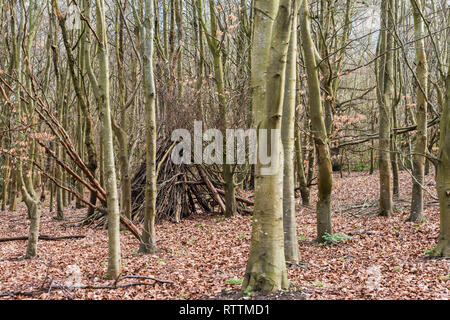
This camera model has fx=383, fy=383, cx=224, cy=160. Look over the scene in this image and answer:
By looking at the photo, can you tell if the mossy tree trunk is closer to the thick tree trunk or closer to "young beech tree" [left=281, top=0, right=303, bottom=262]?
"young beech tree" [left=281, top=0, right=303, bottom=262]

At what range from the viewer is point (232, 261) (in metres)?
6.20

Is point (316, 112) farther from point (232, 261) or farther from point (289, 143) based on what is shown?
point (232, 261)

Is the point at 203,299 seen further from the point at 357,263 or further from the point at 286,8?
the point at 286,8

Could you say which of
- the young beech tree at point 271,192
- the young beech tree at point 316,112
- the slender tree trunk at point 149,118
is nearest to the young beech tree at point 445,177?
the young beech tree at point 316,112

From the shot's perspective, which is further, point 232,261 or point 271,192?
point 232,261

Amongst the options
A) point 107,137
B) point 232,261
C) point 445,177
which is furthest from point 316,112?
point 107,137

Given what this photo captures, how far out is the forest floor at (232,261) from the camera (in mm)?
4410

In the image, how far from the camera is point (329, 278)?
489cm

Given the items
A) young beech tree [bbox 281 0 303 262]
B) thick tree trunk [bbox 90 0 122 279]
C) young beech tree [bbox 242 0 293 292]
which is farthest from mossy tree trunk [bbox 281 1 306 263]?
thick tree trunk [bbox 90 0 122 279]

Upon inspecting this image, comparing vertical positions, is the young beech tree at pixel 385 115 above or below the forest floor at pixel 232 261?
above

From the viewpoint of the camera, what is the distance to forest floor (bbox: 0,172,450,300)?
14.5 feet

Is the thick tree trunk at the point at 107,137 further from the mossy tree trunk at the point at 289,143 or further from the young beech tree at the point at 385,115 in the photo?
the young beech tree at the point at 385,115

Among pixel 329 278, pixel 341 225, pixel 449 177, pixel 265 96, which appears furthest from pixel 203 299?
pixel 341 225
